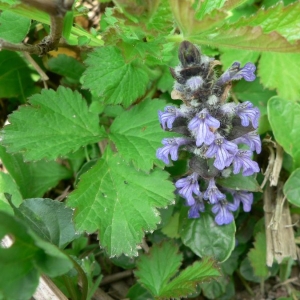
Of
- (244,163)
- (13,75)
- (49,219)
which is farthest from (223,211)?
(13,75)

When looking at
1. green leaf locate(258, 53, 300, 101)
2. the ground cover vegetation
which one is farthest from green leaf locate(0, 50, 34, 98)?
green leaf locate(258, 53, 300, 101)

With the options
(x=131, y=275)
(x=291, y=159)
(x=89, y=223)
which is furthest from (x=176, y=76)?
(x=131, y=275)

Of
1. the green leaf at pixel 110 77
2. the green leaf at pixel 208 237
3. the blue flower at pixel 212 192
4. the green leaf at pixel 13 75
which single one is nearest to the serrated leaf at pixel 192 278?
the green leaf at pixel 208 237

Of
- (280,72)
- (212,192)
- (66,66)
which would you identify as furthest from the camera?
(66,66)

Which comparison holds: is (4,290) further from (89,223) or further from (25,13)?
(25,13)

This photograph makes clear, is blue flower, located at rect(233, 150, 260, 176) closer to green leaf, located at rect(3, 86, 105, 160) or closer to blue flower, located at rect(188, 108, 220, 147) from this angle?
blue flower, located at rect(188, 108, 220, 147)

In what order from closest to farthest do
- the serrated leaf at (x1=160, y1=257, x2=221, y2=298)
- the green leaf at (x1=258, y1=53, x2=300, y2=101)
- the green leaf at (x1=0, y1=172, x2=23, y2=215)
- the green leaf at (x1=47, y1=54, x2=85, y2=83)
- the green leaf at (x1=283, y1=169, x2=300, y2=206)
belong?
the serrated leaf at (x1=160, y1=257, x2=221, y2=298), the green leaf at (x1=0, y1=172, x2=23, y2=215), the green leaf at (x1=283, y1=169, x2=300, y2=206), the green leaf at (x1=258, y1=53, x2=300, y2=101), the green leaf at (x1=47, y1=54, x2=85, y2=83)

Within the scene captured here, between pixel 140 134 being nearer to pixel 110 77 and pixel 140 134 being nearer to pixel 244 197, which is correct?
pixel 110 77
